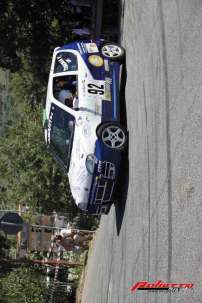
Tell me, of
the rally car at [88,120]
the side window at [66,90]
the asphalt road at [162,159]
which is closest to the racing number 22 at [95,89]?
the rally car at [88,120]

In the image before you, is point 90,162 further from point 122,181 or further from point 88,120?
point 122,181

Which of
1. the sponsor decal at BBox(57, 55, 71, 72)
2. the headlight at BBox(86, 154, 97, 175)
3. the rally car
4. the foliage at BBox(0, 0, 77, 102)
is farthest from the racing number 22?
the foliage at BBox(0, 0, 77, 102)

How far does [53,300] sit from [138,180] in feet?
49.3

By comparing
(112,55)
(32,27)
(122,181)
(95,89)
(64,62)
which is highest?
(32,27)

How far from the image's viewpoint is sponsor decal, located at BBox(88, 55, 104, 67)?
10.4m

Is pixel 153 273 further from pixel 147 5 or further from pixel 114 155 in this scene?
pixel 147 5

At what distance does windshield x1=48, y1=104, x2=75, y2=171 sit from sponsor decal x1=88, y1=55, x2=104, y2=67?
1.05 metres

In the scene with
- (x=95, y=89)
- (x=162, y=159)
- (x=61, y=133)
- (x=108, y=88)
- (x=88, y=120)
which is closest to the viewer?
(x=162, y=159)

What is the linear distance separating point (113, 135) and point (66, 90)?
65.6 inches

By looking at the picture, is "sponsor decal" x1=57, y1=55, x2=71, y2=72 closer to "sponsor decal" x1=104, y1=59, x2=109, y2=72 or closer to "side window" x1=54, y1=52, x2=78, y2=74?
"side window" x1=54, y1=52, x2=78, y2=74

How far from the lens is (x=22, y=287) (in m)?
20.2

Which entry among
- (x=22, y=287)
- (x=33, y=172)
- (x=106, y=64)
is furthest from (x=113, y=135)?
(x=33, y=172)

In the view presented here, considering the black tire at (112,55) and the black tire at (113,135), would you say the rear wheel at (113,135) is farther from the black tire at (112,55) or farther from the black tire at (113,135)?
the black tire at (112,55)

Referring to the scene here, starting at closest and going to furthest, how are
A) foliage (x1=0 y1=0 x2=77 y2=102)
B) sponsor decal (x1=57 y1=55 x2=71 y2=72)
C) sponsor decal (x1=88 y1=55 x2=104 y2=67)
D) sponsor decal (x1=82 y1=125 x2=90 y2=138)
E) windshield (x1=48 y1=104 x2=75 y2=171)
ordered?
1. sponsor decal (x1=82 y1=125 x2=90 y2=138)
2. windshield (x1=48 y1=104 x2=75 y2=171)
3. sponsor decal (x1=88 y1=55 x2=104 y2=67)
4. sponsor decal (x1=57 y1=55 x2=71 y2=72)
5. foliage (x1=0 y1=0 x2=77 y2=102)
